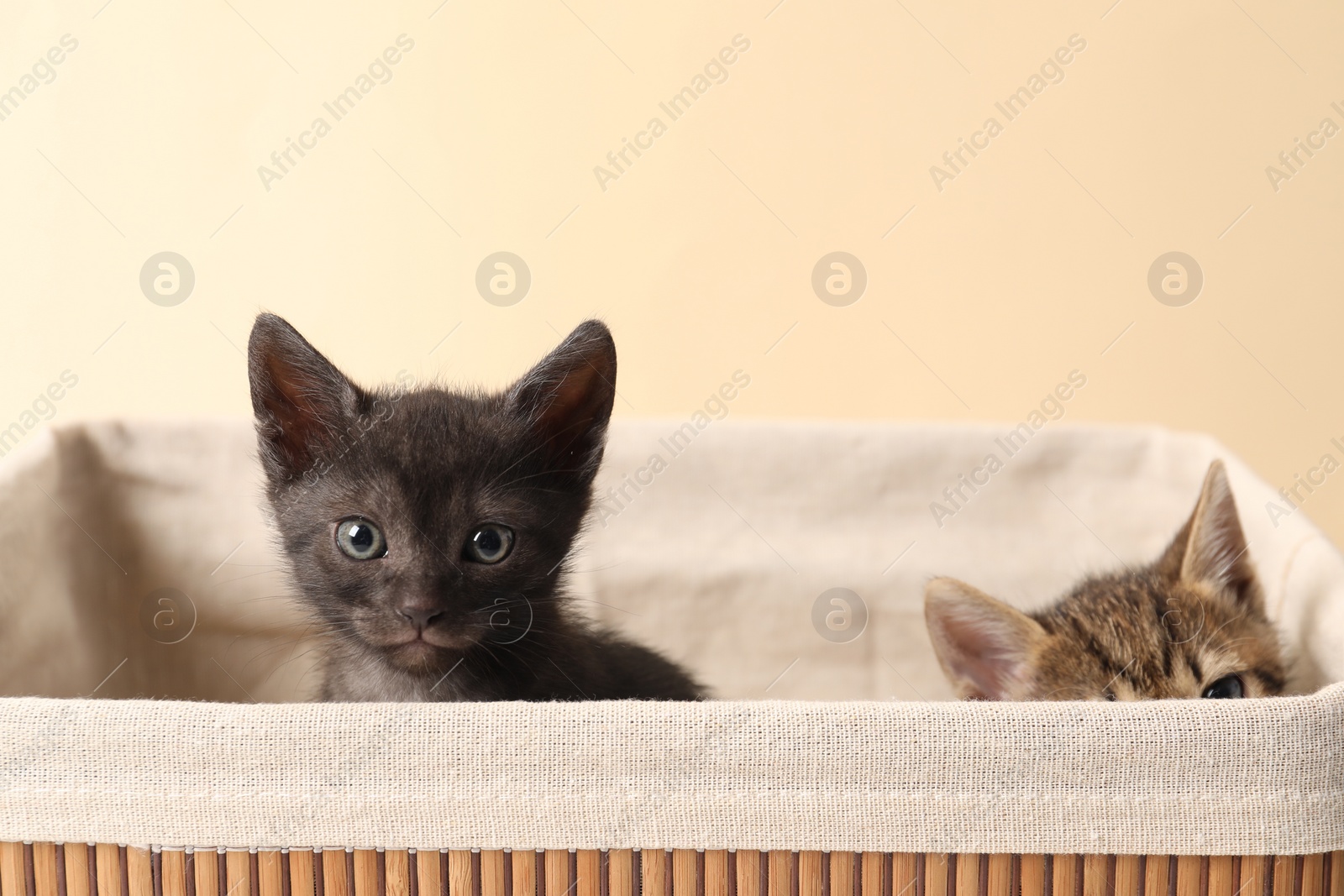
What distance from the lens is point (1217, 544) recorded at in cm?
155

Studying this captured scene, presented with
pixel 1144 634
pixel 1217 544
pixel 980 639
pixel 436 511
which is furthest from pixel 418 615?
pixel 1217 544

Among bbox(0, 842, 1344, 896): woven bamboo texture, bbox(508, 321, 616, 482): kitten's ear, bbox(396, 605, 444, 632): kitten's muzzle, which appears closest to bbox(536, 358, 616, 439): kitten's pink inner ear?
bbox(508, 321, 616, 482): kitten's ear

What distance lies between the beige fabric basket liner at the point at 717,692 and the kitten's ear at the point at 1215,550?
2.8 inches

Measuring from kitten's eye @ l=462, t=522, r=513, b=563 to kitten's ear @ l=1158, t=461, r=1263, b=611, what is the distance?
37.9 inches

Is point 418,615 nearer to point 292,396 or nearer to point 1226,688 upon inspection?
point 292,396

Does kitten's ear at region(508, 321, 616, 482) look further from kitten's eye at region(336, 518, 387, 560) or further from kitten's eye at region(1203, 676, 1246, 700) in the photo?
Answer: kitten's eye at region(1203, 676, 1246, 700)

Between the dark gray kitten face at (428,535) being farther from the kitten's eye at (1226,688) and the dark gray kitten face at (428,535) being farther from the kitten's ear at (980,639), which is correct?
the kitten's eye at (1226,688)

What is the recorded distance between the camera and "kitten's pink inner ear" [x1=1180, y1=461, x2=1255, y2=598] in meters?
1.52

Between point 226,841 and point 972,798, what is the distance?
0.70 meters

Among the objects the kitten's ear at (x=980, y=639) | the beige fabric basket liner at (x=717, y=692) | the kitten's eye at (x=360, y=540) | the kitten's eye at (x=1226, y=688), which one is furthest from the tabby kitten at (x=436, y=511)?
the kitten's eye at (x=1226, y=688)

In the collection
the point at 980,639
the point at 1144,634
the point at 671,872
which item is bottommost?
the point at 671,872

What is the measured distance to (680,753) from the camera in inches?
39.4

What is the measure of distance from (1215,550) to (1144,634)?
190 millimetres

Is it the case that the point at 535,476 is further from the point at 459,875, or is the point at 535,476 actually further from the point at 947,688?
the point at 947,688
